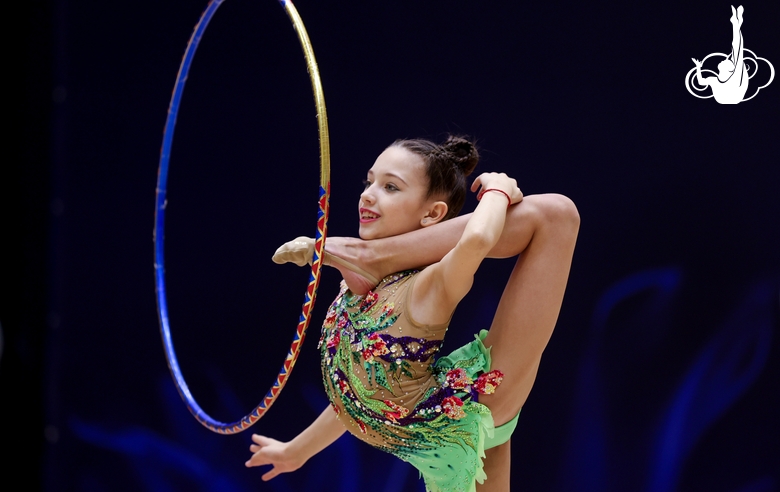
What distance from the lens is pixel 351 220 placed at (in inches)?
115

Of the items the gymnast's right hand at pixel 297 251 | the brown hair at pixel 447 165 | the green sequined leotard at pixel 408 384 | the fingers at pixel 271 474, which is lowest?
the fingers at pixel 271 474

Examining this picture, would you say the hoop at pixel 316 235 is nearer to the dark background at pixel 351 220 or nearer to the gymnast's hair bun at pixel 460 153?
the gymnast's hair bun at pixel 460 153

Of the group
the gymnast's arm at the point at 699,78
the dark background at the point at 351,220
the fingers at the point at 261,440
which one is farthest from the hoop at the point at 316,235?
the gymnast's arm at the point at 699,78

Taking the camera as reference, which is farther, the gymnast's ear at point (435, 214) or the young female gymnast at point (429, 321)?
the gymnast's ear at point (435, 214)

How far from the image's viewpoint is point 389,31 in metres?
2.89

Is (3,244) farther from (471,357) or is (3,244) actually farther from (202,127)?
(471,357)

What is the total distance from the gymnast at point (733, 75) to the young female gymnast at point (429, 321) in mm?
1054

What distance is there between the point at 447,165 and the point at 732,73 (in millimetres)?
1131

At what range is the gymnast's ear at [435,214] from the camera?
2.02m

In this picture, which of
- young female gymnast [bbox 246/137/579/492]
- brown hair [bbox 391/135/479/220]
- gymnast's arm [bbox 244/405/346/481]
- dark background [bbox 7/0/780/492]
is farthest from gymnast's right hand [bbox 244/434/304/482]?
brown hair [bbox 391/135/479/220]

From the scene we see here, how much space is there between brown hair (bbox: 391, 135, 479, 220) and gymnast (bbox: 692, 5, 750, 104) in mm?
993

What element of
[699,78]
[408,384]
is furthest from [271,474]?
[699,78]

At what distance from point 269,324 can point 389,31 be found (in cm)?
117

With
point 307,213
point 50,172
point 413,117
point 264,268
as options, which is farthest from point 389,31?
point 50,172
